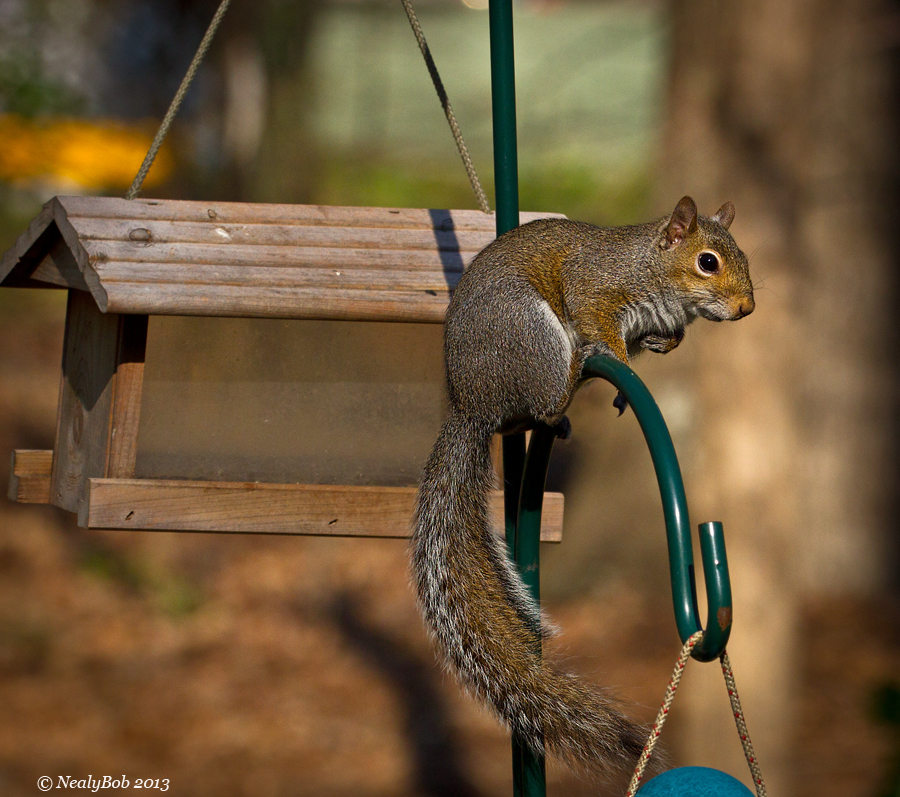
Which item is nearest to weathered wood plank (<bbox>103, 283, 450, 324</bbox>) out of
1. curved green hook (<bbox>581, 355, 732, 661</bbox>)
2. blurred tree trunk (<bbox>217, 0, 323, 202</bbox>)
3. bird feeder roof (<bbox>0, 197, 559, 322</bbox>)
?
bird feeder roof (<bbox>0, 197, 559, 322</bbox>)

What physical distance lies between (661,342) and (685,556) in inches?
36.4

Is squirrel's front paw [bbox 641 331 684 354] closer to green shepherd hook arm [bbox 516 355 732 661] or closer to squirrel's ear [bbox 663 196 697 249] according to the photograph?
squirrel's ear [bbox 663 196 697 249]

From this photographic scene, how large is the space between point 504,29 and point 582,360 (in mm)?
576

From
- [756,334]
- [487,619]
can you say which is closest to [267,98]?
[756,334]

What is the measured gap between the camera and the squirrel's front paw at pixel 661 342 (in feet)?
6.35

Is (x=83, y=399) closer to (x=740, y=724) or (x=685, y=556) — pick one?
(x=685, y=556)

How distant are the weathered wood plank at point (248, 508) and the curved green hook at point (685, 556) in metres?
0.71

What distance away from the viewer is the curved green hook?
1.00 meters

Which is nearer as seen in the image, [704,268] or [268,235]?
[704,268]

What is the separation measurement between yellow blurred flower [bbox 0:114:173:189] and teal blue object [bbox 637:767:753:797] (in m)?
7.17

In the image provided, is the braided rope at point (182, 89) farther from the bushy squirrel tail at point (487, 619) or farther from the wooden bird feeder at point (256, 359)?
the bushy squirrel tail at point (487, 619)

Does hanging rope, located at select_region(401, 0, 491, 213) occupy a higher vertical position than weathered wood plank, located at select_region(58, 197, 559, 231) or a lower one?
higher

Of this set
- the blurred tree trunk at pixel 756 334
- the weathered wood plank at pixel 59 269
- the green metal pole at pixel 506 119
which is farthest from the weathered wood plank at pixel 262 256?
the blurred tree trunk at pixel 756 334

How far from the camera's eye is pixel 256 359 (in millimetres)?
2037
